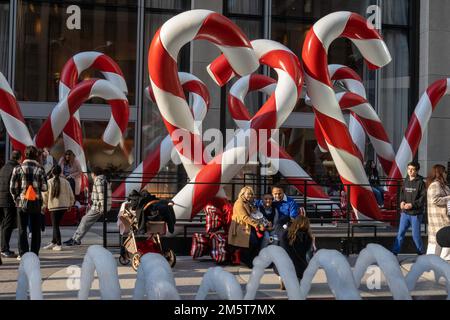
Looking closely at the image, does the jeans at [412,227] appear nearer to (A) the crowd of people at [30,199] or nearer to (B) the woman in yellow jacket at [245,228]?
(B) the woman in yellow jacket at [245,228]

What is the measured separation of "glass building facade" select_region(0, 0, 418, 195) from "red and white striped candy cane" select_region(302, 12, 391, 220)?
5272 mm

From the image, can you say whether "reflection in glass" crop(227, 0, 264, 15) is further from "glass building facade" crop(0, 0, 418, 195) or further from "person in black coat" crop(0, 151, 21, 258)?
→ "person in black coat" crop(0, 151, 21, 258)

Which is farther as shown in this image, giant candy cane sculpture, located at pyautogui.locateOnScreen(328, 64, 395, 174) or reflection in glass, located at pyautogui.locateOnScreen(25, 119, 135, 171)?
reflection in glass, located at pyautogui.locateOnScreen(25, 119, 135, 171)

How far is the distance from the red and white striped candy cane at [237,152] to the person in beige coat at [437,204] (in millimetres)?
2419

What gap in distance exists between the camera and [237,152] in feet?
32.7

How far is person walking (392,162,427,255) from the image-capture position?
9688 mm

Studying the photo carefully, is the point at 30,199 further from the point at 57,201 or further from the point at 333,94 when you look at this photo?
the point at 333,94

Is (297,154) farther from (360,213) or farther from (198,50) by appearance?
(360,213)

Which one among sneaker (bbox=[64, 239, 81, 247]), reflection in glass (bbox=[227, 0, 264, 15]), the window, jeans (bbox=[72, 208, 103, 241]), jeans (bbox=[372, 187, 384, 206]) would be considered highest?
reflection in glass (bbox=[227, 0, 264, 15])

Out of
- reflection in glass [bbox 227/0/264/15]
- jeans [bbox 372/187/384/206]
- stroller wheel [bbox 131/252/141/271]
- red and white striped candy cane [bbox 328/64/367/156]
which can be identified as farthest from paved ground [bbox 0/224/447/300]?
reflection in glass [bbox 227/0/264/15]

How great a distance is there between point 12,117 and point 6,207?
3.24 m

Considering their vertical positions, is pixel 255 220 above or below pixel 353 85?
below

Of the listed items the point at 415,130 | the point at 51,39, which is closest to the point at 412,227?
the point at 415,130
